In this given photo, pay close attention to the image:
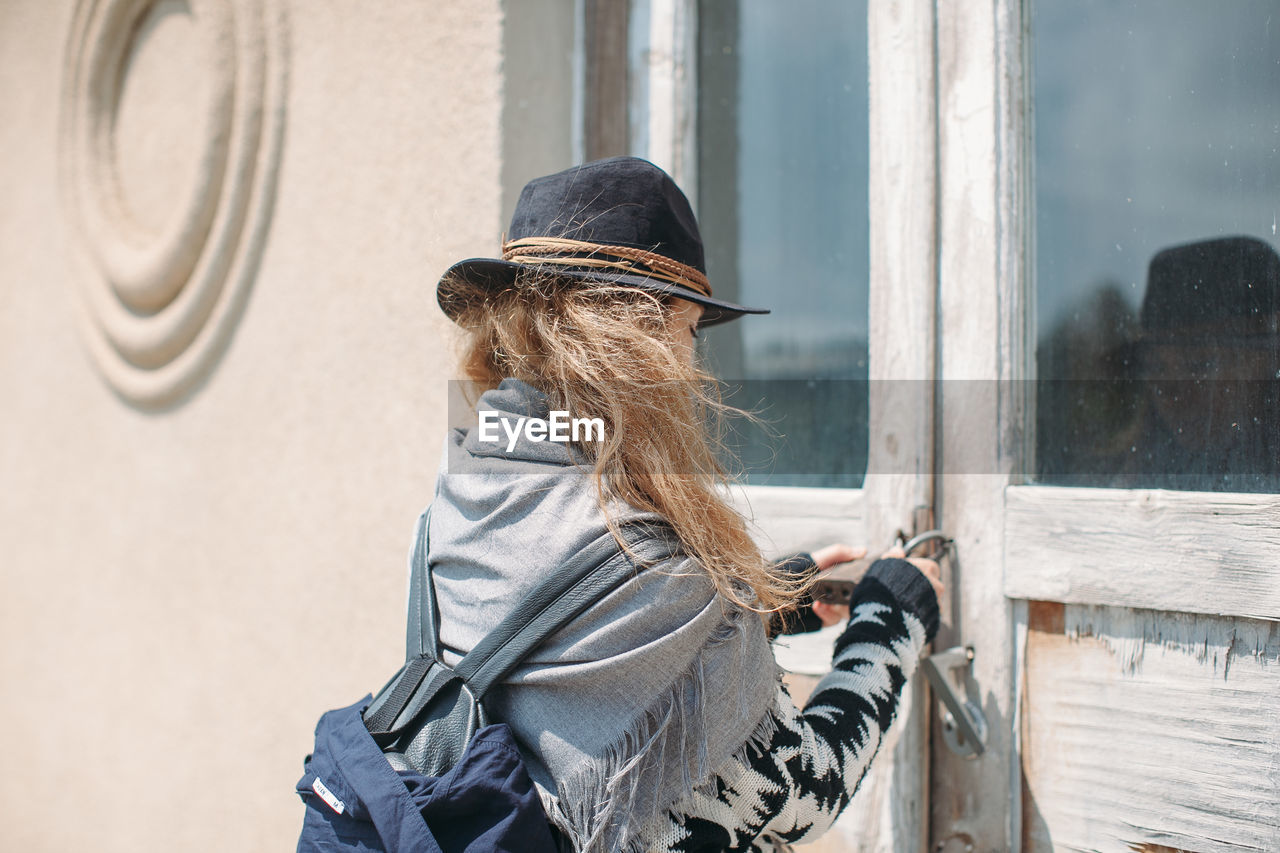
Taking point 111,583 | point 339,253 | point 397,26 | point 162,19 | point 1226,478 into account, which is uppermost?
point 162,19

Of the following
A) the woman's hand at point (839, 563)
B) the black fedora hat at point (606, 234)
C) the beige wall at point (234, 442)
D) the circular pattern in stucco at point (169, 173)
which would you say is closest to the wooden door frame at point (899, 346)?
the woman's hand at point (839, 563)

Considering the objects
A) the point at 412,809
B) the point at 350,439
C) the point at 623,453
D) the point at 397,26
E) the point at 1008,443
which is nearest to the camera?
the point at 412,809

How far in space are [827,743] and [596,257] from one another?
0.69 metres

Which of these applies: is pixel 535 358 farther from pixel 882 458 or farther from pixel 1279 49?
pixel 1279 49

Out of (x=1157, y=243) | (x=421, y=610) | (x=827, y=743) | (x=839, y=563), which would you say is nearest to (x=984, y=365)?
(x=1157, y=243)

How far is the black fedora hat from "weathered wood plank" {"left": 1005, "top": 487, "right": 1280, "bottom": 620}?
64 cm

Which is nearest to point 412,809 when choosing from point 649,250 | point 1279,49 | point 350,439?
point 649,250

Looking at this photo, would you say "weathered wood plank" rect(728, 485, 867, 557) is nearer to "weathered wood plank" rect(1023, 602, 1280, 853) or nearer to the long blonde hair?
"weathered wood plank" rect(1023, 602, 1280, 853)

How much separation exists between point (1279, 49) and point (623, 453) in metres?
1.10

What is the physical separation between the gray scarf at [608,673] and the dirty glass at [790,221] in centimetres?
64

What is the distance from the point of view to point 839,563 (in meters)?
1.35

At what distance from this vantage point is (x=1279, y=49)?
1129mm

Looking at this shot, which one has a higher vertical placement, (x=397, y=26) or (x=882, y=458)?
(x=397, y=26)

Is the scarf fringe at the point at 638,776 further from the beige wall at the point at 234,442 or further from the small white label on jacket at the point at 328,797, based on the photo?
the beige wall at the point at 234,442
